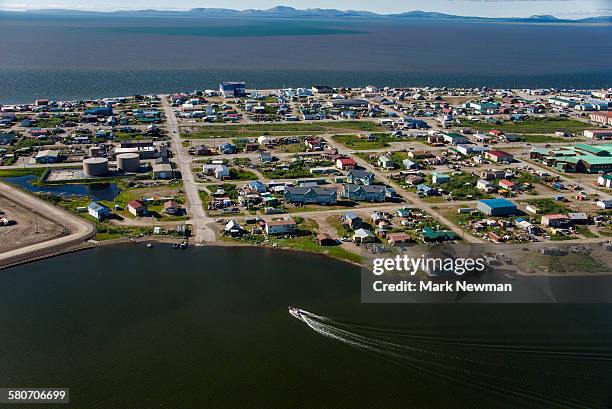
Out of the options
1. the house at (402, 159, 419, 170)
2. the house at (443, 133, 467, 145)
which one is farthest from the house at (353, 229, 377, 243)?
the house at (443, 133, 467, 145)

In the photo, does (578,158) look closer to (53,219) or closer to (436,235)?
(436,235)

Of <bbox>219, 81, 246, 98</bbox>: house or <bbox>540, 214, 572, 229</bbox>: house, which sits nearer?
<bbox>540, 214, 572, 229</bbox>: house

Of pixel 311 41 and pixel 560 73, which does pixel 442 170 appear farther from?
pixel 311 41

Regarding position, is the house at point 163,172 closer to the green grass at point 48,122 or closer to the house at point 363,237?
the house at point 363,237

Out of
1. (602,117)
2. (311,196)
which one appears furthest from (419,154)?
(602,117)

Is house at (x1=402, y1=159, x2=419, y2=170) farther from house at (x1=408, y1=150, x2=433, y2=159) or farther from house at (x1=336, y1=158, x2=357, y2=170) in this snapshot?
house at (x1=336, y1=158, x2=357, y2=170)

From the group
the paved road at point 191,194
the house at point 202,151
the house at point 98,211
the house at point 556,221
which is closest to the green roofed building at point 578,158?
A: the house at point 556,221
